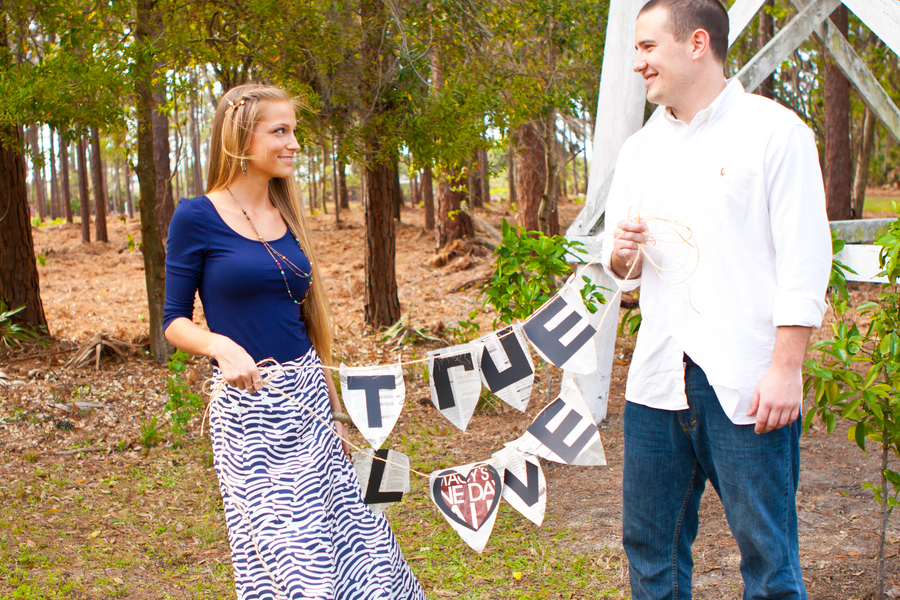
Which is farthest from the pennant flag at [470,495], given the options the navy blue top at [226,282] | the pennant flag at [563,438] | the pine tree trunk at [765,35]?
the pine tree trunk at [765,35]

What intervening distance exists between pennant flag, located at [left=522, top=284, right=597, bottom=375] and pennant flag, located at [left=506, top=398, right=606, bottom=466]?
15 centimetres

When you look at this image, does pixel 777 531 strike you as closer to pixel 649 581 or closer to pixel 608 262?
pixel 649 581

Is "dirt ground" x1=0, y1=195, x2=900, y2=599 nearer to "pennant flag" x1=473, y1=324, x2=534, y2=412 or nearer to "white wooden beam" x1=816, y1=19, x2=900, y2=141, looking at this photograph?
"pennant flag" x1=473, y1=324, x2=534, y2=412

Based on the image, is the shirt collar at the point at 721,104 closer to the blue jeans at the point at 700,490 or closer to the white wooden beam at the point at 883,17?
the blue jeans at the point at 700,490

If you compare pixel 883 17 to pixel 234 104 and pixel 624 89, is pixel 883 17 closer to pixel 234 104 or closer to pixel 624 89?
pixel 624 89

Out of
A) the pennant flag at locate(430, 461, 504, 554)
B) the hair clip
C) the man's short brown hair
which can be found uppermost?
the man's short brown hair

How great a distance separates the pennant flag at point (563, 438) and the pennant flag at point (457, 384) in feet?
0.67

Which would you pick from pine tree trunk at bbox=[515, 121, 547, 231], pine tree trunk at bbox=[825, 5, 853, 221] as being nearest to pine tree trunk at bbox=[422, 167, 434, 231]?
pine tree trunk at bbox=[515, 121, 547, 231]

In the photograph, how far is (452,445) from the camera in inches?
201

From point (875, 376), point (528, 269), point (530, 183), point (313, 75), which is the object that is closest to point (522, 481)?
point (875, 376)

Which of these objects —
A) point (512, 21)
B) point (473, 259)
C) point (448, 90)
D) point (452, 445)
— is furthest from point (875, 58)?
point (452, 445)

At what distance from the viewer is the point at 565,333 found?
2248 millimetres

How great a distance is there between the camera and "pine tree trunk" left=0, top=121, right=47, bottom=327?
648cm

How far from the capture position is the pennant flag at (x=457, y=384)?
2328 millimetres
